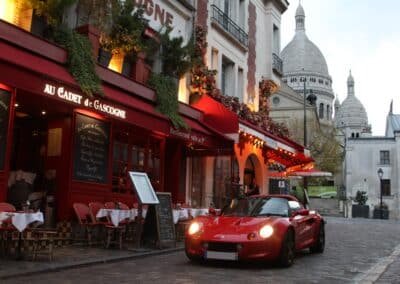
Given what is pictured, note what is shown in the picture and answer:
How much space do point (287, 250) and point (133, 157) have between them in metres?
6.98

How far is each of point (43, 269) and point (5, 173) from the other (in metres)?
2.81

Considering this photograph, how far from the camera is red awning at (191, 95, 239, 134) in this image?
18.3 m

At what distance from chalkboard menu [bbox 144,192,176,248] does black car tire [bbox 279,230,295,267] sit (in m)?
3.33

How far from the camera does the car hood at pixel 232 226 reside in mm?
10039

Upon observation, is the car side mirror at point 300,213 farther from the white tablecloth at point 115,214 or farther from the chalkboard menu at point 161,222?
the white tablecloth at point 115,214

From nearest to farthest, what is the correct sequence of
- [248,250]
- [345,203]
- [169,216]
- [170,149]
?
[248,250] → [169,216] → [170,149] → [345,203]

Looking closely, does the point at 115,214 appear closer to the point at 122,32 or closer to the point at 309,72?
the point at 122,32

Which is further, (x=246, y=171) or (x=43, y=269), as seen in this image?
(x=246, y=171)

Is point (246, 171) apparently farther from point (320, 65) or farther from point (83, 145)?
point (320, 65)

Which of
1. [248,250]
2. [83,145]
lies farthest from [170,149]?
[248,250]

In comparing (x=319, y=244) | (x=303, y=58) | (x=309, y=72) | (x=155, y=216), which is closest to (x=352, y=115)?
(x=309, y=72)

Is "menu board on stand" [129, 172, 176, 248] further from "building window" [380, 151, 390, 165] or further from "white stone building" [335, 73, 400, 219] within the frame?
"building window" [380, 151, 390, 165]

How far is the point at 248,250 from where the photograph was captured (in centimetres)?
990

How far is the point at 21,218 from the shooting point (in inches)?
385
